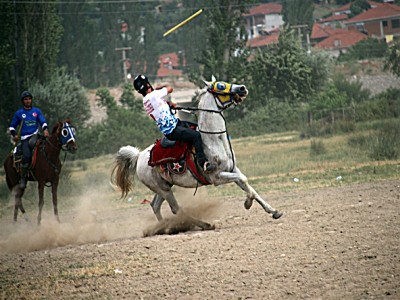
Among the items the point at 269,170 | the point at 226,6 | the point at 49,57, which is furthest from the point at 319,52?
the point at 269,170

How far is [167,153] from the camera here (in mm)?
13375

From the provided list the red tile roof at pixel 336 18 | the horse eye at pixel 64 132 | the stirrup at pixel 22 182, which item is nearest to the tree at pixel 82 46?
the red tile roof at pixel 336 18

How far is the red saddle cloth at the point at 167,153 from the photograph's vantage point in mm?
13250

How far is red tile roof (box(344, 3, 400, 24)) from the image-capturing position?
57.7 meters

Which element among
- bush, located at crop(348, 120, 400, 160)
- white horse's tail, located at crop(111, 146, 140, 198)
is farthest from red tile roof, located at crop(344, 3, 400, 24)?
white horse's tail, located at crop(111, 146, 140, 198)

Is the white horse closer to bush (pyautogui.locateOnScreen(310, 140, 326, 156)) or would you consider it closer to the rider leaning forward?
the rider leaning forward

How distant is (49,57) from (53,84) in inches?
153

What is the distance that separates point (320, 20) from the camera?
92.6 metres

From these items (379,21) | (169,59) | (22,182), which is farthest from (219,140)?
(169,59)

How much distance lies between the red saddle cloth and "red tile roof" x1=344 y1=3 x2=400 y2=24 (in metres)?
45.3

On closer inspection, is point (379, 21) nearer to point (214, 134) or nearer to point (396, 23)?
point (396, 23)

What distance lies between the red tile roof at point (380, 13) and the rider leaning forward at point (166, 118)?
150ft

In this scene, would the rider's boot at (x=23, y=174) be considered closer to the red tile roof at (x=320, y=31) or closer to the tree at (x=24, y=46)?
the tree at (x=24, y=46)

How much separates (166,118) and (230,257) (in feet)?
11.5
